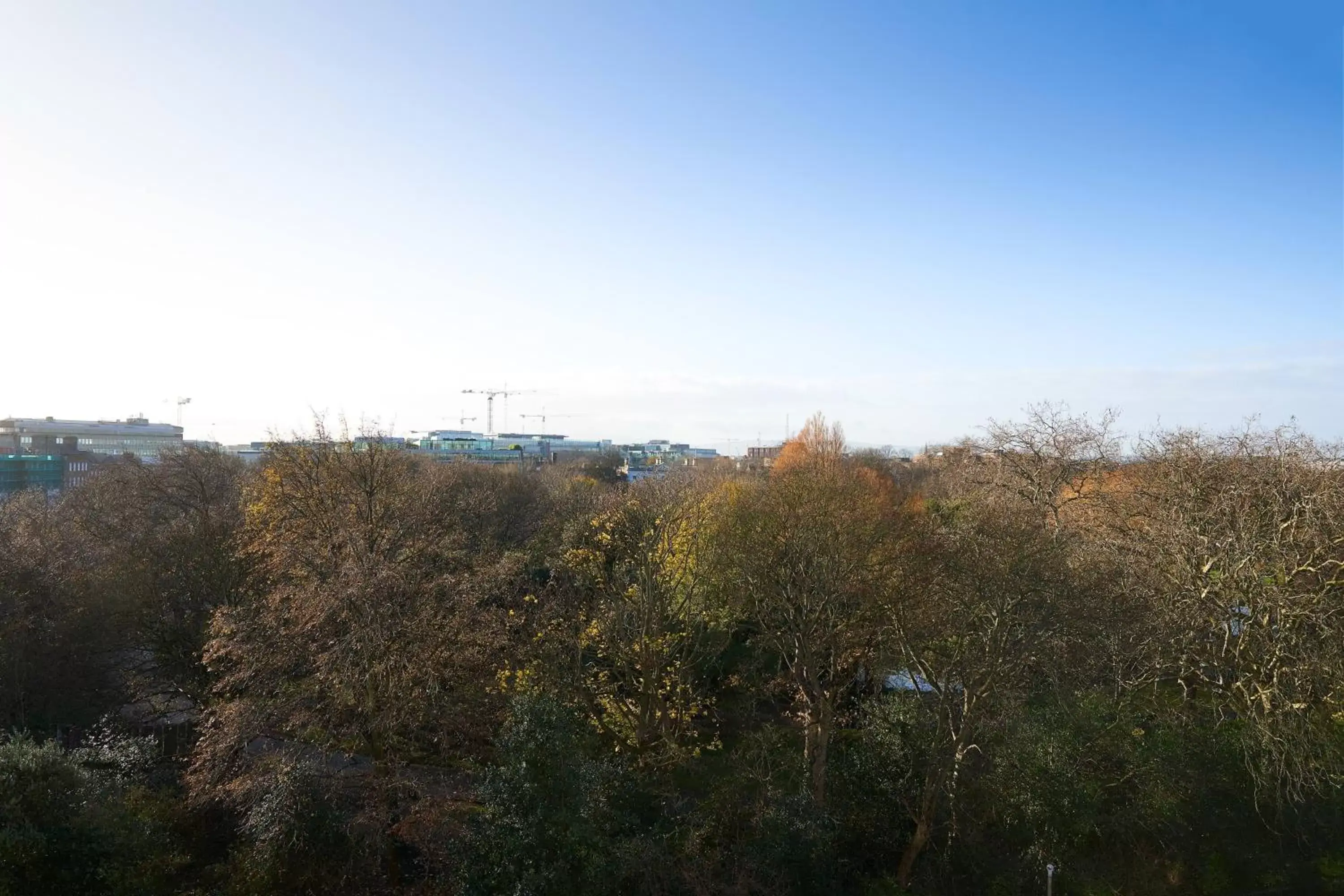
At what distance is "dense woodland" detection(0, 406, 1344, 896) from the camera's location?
41.5 feet

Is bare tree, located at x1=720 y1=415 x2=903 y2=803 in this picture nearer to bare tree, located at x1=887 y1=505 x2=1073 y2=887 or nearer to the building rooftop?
bare tree, located at x1=887 y1=505 x2=1073 y2=887

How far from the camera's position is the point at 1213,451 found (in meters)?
20.5

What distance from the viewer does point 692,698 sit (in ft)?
60.8

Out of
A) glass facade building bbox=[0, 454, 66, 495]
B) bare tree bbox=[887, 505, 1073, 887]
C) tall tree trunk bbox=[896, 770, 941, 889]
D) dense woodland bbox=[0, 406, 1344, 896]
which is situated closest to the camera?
dense woodland bbox=[0, 406, 1344, 896]

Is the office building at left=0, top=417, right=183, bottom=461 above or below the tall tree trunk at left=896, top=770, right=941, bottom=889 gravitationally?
above

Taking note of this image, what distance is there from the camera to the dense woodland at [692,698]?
12.6m

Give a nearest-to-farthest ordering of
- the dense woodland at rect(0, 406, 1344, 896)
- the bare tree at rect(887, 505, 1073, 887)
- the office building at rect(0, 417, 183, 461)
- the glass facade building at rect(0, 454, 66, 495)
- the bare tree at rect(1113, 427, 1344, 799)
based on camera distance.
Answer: the dense woodland at rect(0, 406, 1344, 896) < the bare tree at rect(887, 505, 1073, 887) < the bare tree at rect(1113, 427, 1344, 799) < the glass facade building at rect(0, 454, 66, 495) < the office building at rect(0, 417, 183, 461)

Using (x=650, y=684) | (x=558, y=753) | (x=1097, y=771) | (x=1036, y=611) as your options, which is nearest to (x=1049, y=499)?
(x=1097, y=771)

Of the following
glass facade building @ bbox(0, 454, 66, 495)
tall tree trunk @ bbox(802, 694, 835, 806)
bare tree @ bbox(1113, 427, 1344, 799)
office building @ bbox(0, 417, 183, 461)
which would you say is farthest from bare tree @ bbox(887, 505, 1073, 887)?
office building @ bbox(0, 417, 183, 461)

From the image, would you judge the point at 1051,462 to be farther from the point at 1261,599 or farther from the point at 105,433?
the point at 105,433

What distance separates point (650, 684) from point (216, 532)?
11477 mm

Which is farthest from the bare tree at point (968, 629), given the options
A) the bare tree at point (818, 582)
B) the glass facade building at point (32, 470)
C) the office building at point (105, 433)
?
the office building at point (105, 433)

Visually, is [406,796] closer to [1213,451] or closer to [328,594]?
[328,594]

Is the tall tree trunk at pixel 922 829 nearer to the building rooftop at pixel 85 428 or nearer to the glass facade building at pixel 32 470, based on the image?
the glass facade building at pixel 32 470
